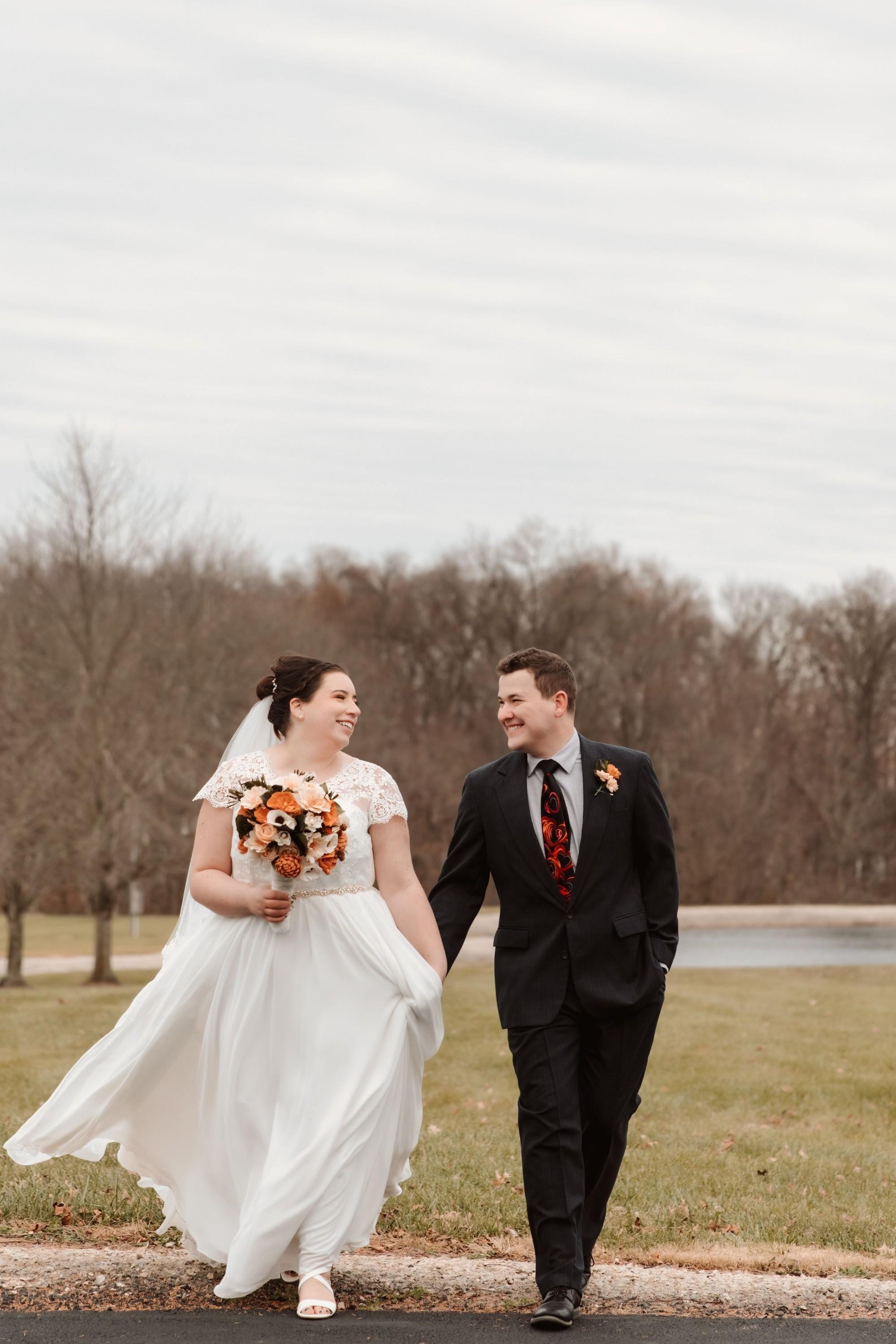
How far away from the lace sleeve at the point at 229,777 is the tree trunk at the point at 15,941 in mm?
21821

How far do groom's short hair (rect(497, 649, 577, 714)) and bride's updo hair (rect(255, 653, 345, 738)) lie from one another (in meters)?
0.67

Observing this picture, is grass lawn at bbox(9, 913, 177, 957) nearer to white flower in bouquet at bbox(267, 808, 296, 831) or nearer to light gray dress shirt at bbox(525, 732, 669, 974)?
light gray dress shirt at bbox(525, 732, 669, 974)

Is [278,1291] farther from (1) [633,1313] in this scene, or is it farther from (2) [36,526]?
(2) [36,526]

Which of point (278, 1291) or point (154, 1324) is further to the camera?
point (278, 1291)

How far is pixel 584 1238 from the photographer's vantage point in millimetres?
5238

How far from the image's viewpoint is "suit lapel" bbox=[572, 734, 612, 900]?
5.25 meters

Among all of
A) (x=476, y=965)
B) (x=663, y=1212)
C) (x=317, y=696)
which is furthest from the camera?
(x=476, y=965)

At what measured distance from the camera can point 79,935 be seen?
43.1 meters

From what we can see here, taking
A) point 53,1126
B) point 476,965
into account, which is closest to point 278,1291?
point 53,1126

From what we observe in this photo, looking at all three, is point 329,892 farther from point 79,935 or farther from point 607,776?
point 79,935

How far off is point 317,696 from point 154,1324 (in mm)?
2265

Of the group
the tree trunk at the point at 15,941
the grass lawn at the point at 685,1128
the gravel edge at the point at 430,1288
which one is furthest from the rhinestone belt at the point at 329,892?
the tree trunk at the point at 15,941

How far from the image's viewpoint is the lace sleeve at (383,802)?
545 centimetres

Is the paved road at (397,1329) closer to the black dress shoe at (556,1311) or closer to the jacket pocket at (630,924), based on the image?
the black dress shoe at (556,1311)
